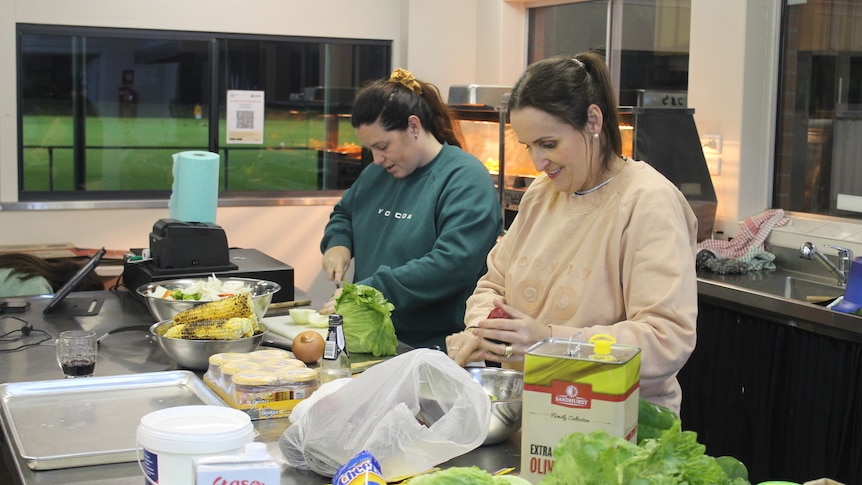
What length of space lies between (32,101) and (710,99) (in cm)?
423

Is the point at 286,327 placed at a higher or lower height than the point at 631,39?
lower

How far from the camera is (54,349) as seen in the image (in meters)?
2.77

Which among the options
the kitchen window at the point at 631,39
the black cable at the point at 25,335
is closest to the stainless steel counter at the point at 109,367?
the black cable at the point at 25,335

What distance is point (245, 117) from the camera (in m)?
6.55

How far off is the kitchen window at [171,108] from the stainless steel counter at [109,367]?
9.02ft

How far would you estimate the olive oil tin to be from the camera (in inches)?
55.5

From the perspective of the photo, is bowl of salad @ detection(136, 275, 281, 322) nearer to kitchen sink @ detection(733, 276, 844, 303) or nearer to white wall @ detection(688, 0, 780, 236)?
kitchen sink @ detection(733, 276, 844, 303)

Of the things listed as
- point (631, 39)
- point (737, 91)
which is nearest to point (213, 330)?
point (737, 91)

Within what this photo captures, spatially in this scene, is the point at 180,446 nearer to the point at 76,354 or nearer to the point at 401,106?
the point at 76,354

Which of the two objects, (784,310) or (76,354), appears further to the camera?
(784,310)

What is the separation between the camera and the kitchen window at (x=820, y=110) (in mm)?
4520

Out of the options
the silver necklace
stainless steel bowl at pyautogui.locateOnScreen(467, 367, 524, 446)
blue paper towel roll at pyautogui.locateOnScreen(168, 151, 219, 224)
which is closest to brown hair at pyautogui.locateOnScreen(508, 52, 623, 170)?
the silver necklace

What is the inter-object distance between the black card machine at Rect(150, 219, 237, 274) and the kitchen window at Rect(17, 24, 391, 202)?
299cm

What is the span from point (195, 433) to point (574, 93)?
4.06ft
